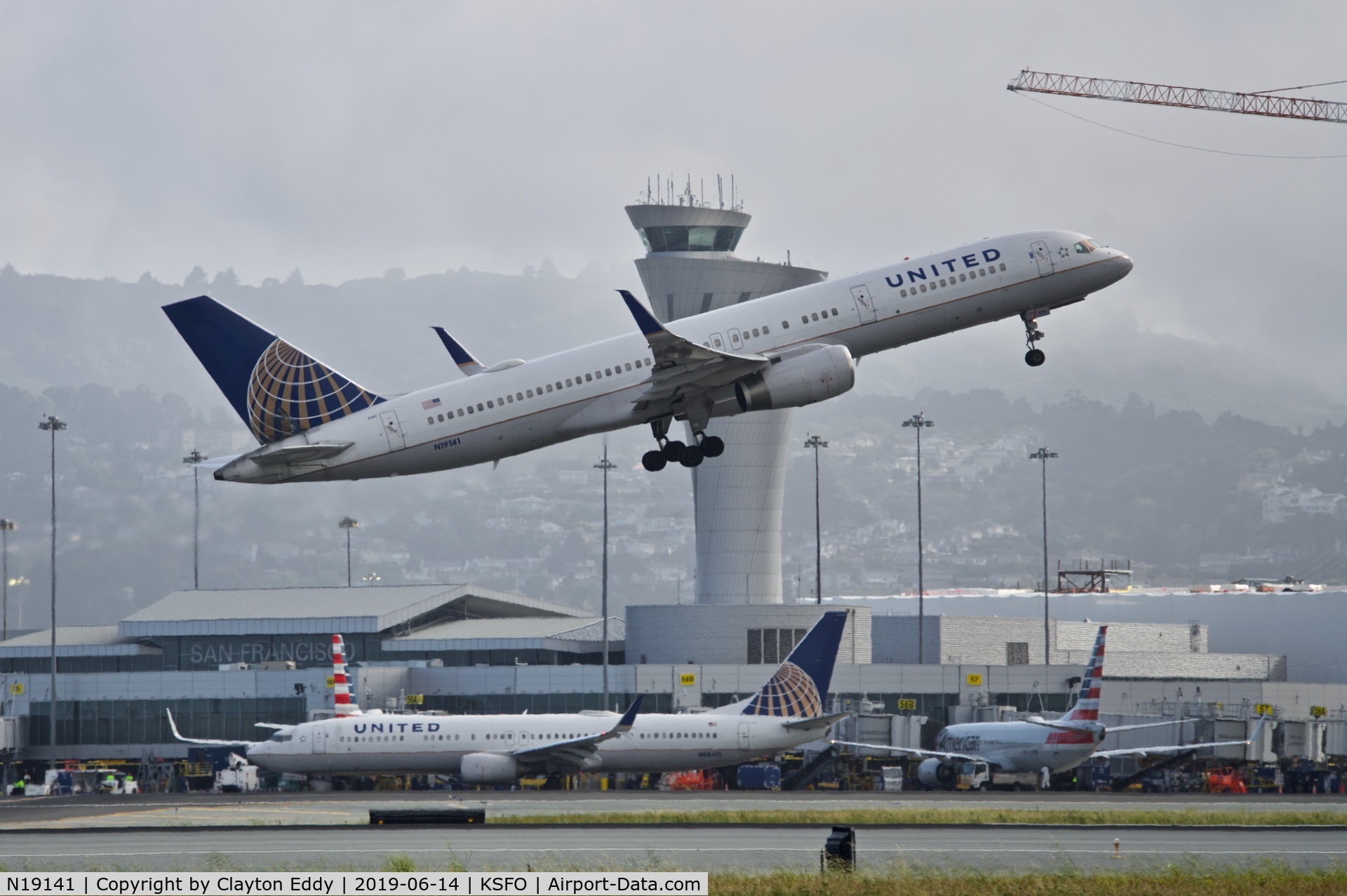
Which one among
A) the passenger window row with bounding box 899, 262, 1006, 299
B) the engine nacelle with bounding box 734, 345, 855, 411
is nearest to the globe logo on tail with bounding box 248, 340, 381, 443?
the engine nacelle with bounding box 734, 345, 855, 411

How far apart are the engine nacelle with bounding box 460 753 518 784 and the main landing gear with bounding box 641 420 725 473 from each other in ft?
80.1

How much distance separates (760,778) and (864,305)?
1429 inches

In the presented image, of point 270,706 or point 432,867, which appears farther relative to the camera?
point 270,706

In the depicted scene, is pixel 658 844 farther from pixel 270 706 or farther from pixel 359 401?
pixel 270 706

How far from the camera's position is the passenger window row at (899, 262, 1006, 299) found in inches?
2480

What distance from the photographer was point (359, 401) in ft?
194

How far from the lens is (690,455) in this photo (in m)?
62.6

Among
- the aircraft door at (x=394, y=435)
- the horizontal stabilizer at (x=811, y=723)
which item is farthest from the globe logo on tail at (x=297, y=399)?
the horizontal stabilizer at (x=811, y=723)

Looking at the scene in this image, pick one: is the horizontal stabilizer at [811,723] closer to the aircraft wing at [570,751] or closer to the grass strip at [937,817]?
the aircraft wing at [570,751]

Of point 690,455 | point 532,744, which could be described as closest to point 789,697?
point 532,744

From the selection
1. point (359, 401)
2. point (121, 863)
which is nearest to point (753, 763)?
point (359, 401)

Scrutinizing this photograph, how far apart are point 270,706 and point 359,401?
70234mm

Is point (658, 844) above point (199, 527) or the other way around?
the other way around

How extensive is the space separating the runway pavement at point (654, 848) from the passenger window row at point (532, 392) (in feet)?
48.9
